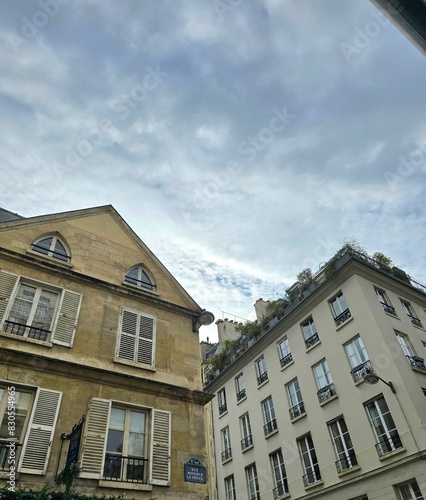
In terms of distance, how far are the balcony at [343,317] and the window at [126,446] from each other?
1149 centimetres

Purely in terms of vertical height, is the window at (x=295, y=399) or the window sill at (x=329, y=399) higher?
the window at (x=295, y=399)

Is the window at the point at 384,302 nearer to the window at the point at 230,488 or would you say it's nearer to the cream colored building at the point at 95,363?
the cream colored building at the point at 95,363

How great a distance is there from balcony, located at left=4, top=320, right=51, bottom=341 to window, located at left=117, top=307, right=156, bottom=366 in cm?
197

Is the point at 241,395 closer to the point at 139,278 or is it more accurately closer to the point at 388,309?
the point at 388,309

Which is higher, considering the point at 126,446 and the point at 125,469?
the point at 126,446

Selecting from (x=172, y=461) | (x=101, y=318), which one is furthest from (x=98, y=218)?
(x=172, y=461)

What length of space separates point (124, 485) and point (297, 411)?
40.9 feet

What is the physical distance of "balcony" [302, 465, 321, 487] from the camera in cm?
1661

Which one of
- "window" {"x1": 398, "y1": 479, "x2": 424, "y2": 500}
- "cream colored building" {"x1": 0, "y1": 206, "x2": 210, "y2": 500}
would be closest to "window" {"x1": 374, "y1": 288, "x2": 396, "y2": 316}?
"window" {"x1": 398, "y1": 479, "x2": 424, "y2": 500}

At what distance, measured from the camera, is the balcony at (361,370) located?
621 inches

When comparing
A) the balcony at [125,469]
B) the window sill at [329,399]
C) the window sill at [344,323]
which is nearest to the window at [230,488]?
the window sill at [329,399]

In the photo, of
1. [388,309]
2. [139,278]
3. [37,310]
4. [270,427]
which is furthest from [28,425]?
[388,309]

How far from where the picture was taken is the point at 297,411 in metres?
18.7

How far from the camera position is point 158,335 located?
1160 cm
